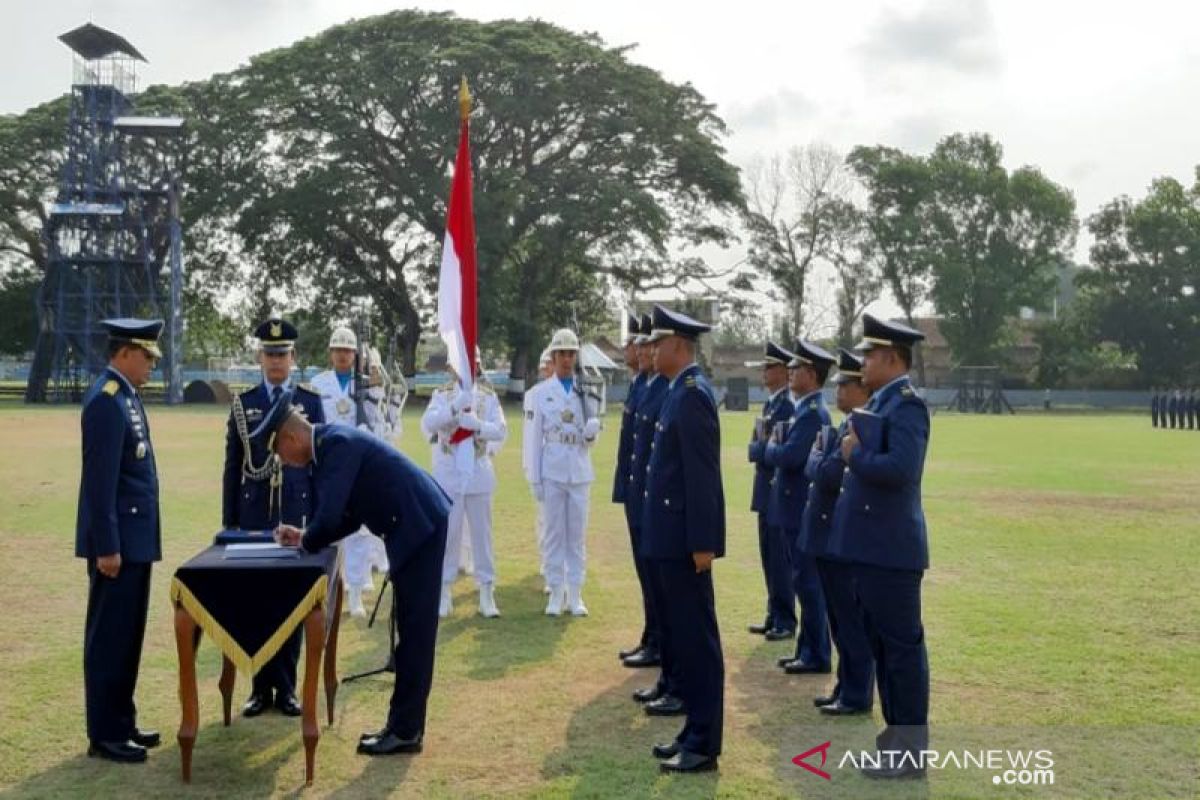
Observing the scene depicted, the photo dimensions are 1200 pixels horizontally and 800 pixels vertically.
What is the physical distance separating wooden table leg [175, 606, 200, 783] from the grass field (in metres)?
0.16

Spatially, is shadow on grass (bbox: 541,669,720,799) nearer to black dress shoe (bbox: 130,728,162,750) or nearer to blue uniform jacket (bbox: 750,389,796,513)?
black dress shoe (bbox: 130,728,162,750)

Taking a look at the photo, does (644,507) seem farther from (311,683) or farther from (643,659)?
(643,659)

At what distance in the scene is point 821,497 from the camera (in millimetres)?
6891

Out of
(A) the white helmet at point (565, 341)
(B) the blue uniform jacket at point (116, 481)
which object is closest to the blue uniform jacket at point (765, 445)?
(A) the white helmet at point (565, 341)

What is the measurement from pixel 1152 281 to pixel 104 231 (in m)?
51.7

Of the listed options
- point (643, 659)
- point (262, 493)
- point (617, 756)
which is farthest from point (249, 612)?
point (643, 659)

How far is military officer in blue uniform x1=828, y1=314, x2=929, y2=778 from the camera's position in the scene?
549 cm

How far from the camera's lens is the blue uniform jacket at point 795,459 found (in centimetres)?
777

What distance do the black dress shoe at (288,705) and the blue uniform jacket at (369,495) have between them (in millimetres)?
1391

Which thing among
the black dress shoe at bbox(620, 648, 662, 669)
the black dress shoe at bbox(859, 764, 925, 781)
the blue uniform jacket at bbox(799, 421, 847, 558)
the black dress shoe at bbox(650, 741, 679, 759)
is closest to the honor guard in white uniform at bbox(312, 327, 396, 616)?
the black dress shoe at bbox(620, 648, 662, 669)

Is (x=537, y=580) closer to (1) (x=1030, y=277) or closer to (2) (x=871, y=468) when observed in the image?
(2) (x=871, y=468)

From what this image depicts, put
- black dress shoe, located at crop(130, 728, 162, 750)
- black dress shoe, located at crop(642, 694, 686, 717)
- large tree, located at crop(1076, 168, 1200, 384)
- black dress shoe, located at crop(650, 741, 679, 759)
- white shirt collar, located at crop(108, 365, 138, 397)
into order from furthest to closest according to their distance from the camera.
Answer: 1. large tree, located at crop(1076, 168, 1200, 384)
2. black dress shoe, located at crop(642, 694, 686, 717)
3. white shirt collar, located at crop(108, 365, 138, 397)
4. black dress shoe, located at crop(130, 728, 162, 750)
5. black dress shoe, located at crop(650, 741, 679, 759)

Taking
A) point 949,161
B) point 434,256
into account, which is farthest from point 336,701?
point 949,161

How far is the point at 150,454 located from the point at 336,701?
1.74 m
